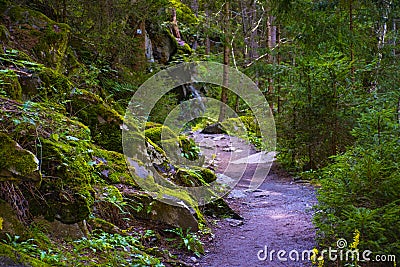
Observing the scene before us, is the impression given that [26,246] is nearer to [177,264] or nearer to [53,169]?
[53,169]

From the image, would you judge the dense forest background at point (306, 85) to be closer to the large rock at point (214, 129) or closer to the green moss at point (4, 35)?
the green moss at point (4, 35)

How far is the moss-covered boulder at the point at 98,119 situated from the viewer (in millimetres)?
6693

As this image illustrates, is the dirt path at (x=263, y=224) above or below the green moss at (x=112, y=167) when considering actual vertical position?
below

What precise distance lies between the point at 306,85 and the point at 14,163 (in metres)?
8.80

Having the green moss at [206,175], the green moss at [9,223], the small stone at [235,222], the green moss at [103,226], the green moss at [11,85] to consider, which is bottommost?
the small stone at [235,222]

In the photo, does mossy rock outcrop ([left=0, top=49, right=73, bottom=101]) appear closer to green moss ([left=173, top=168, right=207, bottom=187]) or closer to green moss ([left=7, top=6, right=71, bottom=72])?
green moss ([left=7, top=6, right=71, bottom=72])

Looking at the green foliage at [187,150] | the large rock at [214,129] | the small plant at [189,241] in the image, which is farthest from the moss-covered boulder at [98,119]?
the large rock at [214,129]

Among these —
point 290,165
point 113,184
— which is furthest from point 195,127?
point 113,184

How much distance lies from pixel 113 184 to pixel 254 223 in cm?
303

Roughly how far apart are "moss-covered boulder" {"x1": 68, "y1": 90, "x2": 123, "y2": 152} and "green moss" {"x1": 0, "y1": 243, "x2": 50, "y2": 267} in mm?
3895

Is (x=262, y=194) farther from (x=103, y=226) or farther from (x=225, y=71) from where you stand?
(x=225, y=71)

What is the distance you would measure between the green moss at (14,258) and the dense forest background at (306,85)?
2.51ft

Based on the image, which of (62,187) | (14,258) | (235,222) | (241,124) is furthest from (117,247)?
(241,124)

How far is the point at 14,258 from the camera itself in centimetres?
286
